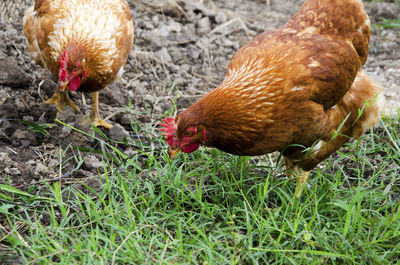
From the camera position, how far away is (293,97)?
2781 mm

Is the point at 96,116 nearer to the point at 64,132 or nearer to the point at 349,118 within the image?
the point at 64,132

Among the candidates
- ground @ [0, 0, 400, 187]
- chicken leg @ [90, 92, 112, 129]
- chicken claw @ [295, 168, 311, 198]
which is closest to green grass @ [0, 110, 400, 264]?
chicken claw @ [295, 168, 311, 198]

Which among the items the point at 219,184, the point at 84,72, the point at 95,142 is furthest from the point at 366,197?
the point at 84,72

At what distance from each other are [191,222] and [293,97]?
3.30 feet

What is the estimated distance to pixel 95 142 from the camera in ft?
11.8

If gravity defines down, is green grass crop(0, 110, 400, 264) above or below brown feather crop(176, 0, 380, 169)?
below

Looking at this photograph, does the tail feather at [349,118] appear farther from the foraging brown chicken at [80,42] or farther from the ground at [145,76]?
the foraging brown chicken at [80,42]

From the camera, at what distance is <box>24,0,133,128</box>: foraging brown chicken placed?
372 centimetres

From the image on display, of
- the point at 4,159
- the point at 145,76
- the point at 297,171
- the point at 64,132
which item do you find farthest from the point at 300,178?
the point at 145,76

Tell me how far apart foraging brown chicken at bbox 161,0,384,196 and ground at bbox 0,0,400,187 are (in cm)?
96

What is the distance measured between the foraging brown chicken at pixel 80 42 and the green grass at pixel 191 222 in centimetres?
83

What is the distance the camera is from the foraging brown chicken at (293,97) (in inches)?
109

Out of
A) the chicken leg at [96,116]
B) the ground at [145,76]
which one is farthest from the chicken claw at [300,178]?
the chicken leg at [96,116]

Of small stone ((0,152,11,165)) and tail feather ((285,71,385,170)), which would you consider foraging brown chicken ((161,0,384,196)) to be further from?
small stone ((0,152,11,165))
